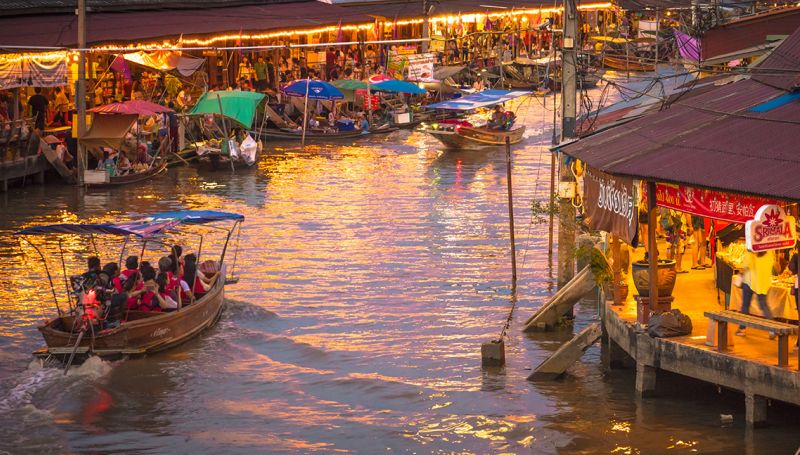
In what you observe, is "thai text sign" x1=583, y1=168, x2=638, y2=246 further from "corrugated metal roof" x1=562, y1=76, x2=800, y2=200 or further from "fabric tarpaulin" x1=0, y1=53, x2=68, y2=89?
"fabric tarpaulin" x1=0, y1=53, x2=68, y2=89

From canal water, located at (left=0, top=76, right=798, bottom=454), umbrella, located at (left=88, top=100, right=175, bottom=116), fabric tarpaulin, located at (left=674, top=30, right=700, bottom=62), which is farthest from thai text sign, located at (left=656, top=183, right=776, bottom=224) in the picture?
umbrella, located at (left=88, top=100, right=175, bottom=116)

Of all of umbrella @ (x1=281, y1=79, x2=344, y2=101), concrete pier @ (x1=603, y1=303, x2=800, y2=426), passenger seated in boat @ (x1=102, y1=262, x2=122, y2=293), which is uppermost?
umbrella @ (x1=281, y1=79, x2=344, y2=101)

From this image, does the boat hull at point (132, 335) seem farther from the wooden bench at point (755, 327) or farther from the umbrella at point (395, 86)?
the umbrella at point (395, 86)

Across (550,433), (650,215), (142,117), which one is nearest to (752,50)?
(650,215)

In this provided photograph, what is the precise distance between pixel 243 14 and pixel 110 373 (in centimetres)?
3498

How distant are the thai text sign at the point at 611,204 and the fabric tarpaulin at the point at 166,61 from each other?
75.6ft

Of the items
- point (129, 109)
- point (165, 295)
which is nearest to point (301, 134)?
point (129, 109)

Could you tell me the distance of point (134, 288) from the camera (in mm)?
19547

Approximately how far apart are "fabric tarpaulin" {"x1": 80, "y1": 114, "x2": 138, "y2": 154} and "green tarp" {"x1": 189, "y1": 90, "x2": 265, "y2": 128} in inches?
158

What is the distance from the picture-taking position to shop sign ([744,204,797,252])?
14438 mm

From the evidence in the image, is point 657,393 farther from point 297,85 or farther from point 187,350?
point 297,85

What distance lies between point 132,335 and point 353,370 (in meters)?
3.30

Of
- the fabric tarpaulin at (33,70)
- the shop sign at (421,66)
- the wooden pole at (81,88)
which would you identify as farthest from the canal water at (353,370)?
the shop sign at (421,66)

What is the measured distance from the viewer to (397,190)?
35.9 meters
